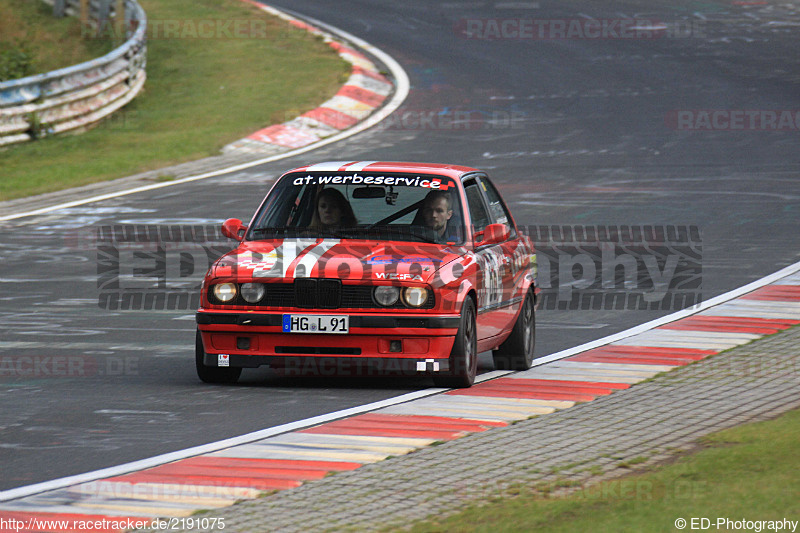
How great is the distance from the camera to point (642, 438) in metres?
7.54

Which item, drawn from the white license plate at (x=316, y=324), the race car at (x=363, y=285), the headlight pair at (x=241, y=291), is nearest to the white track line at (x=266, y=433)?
the race car at (x=363, y=285)

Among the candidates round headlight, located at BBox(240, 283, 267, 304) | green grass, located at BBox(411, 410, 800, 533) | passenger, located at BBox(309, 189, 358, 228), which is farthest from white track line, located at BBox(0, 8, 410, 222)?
green grass, located at BBox(411, 410, 800, 533)

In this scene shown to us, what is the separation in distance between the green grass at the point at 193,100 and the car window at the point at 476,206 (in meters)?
11.7

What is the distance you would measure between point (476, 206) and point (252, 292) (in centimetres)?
212

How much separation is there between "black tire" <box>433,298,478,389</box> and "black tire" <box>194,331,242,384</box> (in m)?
1.40

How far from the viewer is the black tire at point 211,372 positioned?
9.37 m

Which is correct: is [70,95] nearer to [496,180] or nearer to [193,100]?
[193,100]

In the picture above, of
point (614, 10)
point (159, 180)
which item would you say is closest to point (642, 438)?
Result: point (159, 180)

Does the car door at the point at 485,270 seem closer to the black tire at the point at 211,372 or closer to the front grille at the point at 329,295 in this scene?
the front grille at the point at 329,295

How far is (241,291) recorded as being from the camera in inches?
361

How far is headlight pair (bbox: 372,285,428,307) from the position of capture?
9.03 meters

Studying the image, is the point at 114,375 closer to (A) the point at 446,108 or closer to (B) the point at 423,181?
(B) the point at 423,181

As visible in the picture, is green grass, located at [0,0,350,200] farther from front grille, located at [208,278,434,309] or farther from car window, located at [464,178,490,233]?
front grille, located at [208,278,434,309]

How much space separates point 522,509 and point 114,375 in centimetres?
468
